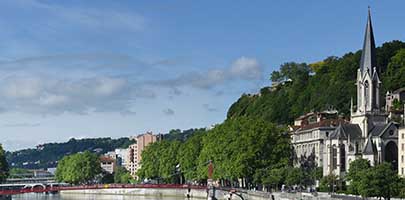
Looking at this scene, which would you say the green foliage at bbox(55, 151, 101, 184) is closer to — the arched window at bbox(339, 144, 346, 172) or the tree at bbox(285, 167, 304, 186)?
the arched window at bbox(339, 144, 346, 172)

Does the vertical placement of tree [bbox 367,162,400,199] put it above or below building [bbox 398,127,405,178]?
below

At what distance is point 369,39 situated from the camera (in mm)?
93438

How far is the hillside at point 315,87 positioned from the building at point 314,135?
17.2ft

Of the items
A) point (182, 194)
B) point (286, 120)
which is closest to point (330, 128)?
point (182, 194)

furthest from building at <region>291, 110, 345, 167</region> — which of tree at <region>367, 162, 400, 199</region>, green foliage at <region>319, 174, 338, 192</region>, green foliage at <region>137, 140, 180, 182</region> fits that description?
tree at <region>367, 162, 400, 199</region>

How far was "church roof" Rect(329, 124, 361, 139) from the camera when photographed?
93.1 m

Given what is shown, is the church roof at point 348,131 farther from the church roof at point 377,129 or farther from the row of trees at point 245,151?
the row of trees at point 245,151

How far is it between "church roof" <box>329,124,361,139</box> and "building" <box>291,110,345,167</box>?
6.97m

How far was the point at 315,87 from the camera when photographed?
452ft

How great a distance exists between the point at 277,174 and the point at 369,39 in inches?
695

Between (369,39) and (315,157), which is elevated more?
(369,39)

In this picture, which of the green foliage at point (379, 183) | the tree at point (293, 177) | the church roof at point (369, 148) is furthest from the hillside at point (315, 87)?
the green foliage at point (379, 183)

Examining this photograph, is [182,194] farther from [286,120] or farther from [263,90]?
[263,90]

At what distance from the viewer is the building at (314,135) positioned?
338 feet
